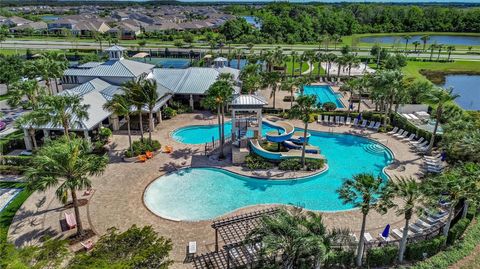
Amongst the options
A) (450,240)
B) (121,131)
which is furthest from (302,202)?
(121,131)

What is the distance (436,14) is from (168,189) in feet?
524

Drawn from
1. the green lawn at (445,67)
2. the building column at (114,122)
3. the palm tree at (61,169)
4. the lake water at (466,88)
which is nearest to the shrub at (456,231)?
the palm tree at (61,169)

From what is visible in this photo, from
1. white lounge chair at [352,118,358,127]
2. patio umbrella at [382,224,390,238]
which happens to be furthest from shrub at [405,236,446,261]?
white lounge chair at [352,118,358,127]

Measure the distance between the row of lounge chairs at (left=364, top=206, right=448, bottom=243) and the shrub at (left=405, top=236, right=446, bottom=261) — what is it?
5.00ft

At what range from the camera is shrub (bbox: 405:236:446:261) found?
1977cm

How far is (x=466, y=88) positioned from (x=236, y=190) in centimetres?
5244

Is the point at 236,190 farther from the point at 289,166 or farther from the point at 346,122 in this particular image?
the point at 346,122

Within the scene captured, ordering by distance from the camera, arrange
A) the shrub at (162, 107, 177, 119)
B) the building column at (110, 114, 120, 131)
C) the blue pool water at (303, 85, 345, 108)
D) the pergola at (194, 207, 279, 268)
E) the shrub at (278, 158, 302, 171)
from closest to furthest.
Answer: the pergola at (194, 207, 279, 268) → the shrub at (278, 158, 302, 171) → the building column at (110, 114, 120, 131) → the shrub at (162, 107, 177, 119) → the blue pool water at (303, 85, 345, 108)

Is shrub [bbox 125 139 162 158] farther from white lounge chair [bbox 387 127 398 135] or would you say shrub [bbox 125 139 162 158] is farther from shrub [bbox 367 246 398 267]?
white lounge chair [bbox 387 127 398 135]

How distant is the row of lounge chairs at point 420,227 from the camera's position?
21.5m

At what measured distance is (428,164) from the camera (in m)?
31.4

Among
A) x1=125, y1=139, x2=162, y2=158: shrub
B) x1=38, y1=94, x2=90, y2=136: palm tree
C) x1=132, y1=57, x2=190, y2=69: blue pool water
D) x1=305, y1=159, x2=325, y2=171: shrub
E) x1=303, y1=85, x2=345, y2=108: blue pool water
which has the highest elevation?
x1=132, y1=57, x2=190, y2=69: blue pool water

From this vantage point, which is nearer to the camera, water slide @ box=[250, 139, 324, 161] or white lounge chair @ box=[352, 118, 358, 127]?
water slide @ box=[250, 139, 324, 161]

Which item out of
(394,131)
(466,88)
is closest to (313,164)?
(394,131)
